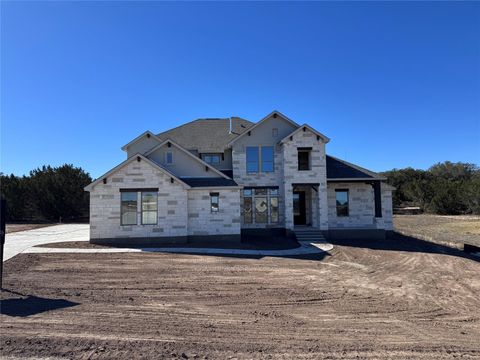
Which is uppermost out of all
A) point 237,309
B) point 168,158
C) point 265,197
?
point 168,158

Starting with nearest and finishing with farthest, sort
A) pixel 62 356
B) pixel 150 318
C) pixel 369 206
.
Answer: pixel 62 356, pixel 150 318, pixel 369 206

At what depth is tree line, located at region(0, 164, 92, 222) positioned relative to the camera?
3953 centimetres

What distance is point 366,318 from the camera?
731 centimetres

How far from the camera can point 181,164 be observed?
2191cm

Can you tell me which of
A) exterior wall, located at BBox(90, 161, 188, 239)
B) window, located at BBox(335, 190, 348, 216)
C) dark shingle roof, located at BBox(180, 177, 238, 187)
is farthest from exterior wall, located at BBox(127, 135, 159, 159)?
window, located at BBox(335, 190, 348, 216)

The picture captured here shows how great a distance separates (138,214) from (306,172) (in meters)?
10.9

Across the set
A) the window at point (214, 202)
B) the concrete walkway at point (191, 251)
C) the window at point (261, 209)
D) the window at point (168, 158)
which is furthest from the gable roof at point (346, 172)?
the window at point (168, 158)

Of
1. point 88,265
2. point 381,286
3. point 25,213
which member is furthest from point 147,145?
point 25,213

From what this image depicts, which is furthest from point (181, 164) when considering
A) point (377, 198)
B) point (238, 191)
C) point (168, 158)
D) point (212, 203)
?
point (377, 198)

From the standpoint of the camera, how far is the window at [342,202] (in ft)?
78.2

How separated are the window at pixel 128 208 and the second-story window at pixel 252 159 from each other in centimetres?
800

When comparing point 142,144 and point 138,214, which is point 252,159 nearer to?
point 142,144

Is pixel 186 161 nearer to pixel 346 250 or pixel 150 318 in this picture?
pixel 346 250

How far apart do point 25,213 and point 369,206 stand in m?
38.0
